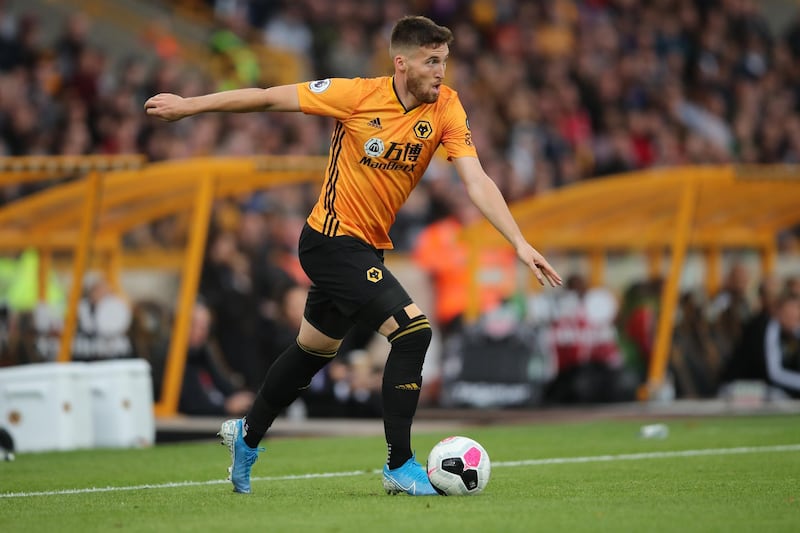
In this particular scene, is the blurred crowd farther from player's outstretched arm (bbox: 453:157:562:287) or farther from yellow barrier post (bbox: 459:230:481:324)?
player's outstretched arm (bbox: 453:157:562:287)

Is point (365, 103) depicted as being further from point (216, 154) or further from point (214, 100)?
point (216, 154)

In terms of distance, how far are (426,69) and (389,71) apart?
667 inches

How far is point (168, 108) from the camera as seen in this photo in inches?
284

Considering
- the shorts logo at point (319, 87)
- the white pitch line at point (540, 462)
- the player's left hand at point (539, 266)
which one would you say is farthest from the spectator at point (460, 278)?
the player's left hand at point (539, 266)

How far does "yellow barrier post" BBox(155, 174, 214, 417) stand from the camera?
48.4 ft

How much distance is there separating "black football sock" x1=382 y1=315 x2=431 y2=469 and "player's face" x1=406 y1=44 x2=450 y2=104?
114cm

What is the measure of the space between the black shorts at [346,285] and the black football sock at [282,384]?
0.59ft

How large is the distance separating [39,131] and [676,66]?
1390cm

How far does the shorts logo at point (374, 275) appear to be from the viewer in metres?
7.40

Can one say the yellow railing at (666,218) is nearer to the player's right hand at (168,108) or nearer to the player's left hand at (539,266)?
the player's left hand at (539,266)

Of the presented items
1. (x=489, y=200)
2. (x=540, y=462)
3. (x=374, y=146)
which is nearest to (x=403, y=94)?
(x=374, y=146)

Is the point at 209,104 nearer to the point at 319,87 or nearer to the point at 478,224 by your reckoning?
the point at 319,87

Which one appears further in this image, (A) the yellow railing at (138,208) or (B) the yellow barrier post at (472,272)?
(B) the yellow barrier post at (472,272)

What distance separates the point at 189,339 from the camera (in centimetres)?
1502
